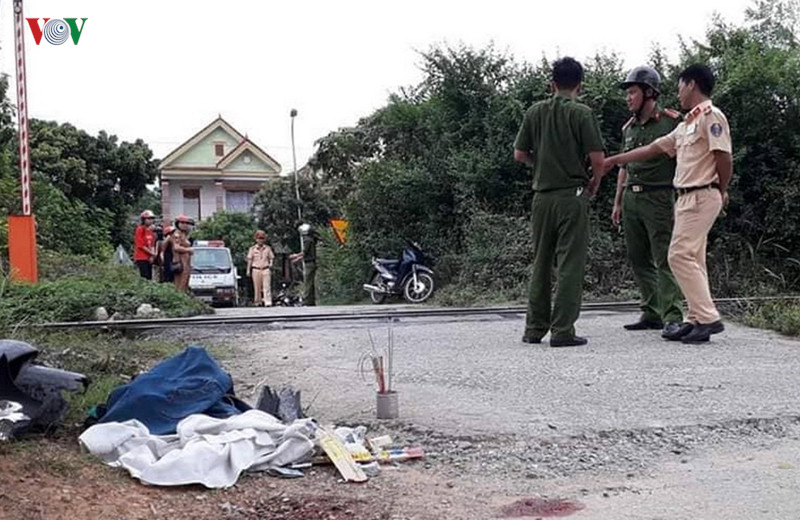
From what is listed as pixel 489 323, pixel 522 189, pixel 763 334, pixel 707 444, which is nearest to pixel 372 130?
pixel 522 189

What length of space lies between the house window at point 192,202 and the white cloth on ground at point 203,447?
4592 centimetres

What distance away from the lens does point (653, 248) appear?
6.35 meters

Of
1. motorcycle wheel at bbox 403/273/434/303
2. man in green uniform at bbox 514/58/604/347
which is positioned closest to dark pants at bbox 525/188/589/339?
man in green uniform at bbox 514/58/604/347

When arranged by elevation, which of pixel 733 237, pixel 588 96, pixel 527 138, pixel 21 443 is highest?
pixel 588 96

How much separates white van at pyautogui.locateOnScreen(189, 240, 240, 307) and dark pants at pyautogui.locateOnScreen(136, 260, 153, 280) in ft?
18.7

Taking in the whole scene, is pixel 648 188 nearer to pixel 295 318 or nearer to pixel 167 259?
pixel 295 318

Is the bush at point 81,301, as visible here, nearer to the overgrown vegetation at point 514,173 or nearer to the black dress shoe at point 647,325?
the overgrown vegetation at point 514,173

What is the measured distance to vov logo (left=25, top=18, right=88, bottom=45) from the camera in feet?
34.2

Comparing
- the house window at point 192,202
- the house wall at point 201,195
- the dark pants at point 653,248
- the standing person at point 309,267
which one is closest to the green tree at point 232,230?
the house wall at point 201,195

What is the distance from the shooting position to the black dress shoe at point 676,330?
5793mm

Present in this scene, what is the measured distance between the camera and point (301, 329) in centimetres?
715

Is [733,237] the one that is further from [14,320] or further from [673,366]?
[14,320]

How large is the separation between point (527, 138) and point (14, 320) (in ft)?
14.6

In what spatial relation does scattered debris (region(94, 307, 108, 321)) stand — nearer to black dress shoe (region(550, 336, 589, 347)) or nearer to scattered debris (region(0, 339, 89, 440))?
black dress shoe (region(550, 336, 589, 347))
